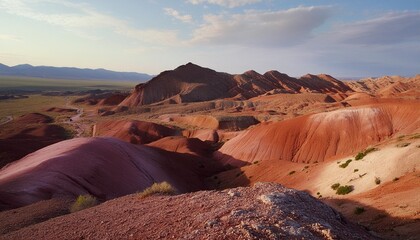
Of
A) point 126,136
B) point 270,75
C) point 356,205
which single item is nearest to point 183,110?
point 126,136

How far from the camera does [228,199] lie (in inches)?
409

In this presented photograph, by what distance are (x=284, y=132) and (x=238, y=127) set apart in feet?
96.8

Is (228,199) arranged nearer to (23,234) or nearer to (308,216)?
(308,216)

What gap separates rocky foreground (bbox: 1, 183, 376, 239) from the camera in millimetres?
8164

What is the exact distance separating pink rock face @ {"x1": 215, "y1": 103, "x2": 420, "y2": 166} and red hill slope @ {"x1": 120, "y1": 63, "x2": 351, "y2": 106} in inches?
3164

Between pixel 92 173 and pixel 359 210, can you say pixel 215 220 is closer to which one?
pixel 359 210

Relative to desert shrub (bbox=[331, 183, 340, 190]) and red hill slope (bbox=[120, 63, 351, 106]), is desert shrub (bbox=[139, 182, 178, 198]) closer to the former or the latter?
desert shrub (bbox=[331, 183, 340, 190])

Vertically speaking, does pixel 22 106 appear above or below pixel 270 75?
below

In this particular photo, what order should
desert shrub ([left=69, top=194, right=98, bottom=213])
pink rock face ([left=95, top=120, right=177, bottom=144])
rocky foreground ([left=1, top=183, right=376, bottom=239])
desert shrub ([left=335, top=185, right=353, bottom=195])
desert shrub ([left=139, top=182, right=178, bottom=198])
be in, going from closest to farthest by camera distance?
rocky foreground ([left=1, top=183, right=376, bottom=239]), desert shrub ([left=139, top=182, right=178, bottom=198]), desert shrub ([left=69, top=194, right=98, bottom=213]), desert shrub ([left=335, top=185, right=353, bottom=195]), pink rock face ([left=95, top=120, right=177, bottom=144])

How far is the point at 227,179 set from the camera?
122 feet

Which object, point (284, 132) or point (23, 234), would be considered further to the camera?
point (284, 132)

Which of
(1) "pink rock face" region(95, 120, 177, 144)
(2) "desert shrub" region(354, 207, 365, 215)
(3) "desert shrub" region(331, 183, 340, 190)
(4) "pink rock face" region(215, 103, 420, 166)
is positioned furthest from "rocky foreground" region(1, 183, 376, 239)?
(1) "pink rock face" region(95, 120, 177, 144)

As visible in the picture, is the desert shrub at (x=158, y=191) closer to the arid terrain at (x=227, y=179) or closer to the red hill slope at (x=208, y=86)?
the arid terrain at (x=227, y=179)

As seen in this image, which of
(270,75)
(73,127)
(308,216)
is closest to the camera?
(308,216)
